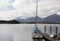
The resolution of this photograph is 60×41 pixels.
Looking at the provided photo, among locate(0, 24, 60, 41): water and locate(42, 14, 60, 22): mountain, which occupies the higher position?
locate(42, 14, 60, 22): mountain

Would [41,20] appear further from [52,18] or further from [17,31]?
[17,31]

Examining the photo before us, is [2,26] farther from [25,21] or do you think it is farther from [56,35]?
[56,35]

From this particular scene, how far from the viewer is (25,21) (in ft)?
9.50

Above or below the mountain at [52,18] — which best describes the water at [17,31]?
below

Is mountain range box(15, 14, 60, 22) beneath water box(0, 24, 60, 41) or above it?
above

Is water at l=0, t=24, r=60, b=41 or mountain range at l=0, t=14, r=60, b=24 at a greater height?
mountain range at l=0, t=14, r=60, b=24

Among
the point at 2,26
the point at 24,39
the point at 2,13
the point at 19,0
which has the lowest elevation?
the point at 24,39

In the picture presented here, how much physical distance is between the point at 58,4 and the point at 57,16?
20 cm

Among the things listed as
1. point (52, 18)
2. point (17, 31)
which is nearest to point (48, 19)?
point (52, 18)

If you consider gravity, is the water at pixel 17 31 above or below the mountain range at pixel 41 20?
below

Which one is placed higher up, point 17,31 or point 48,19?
point 48,19

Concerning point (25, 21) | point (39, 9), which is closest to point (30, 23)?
point (25, 21)

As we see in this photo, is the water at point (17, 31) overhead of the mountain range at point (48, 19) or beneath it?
beneath

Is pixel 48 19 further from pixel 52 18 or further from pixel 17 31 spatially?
pixel 17 31
